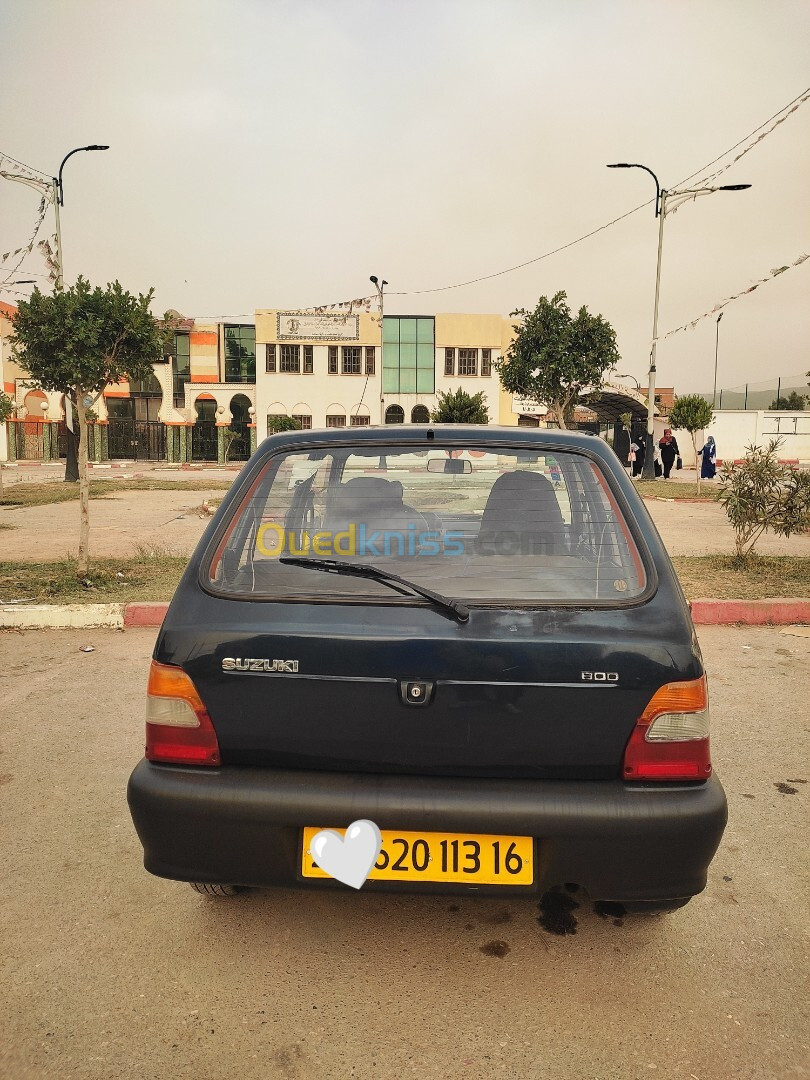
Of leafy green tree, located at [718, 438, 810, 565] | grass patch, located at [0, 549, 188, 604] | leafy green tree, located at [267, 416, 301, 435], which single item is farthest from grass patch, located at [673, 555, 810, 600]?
leafy green tree, located at [267, 416, 301, 435]

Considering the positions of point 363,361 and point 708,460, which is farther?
point 363,361

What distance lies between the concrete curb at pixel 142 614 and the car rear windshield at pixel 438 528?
4354 millimetres

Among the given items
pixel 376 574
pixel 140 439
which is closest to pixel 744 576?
pixel 376 574

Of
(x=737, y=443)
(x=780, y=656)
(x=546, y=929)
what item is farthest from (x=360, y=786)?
(x=737, y=443)

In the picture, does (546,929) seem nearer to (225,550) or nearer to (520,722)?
(520,722)

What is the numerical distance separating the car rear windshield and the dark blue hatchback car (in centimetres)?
1

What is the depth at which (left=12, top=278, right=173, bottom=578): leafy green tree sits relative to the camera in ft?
24.8

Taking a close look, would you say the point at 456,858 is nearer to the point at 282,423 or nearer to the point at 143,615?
the point at 143,615

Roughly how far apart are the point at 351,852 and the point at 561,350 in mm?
32293

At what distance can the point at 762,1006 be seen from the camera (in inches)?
84.8

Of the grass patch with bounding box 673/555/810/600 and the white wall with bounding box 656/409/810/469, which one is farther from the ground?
the white wall with bounding box 656/409/810/469

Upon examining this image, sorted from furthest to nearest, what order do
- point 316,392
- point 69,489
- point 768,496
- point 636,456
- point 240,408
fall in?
point 240,408
point 316,392
point 636,456
point 69,489
point 768,496

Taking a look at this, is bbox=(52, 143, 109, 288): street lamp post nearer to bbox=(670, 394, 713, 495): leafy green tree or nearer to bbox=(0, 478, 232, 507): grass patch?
bbox=(0, 478, 232, 507): grass patch

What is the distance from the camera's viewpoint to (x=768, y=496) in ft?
28.3
